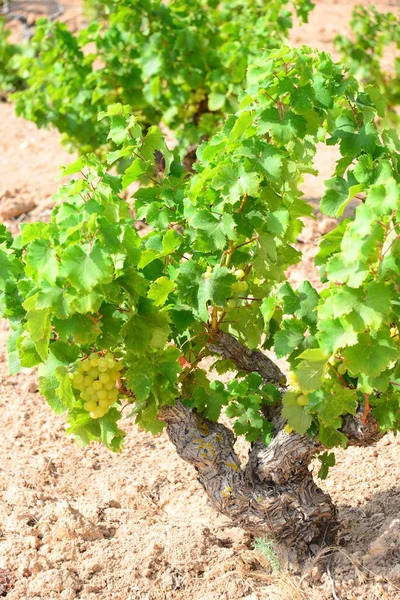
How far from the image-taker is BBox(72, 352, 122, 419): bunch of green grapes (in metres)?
2.51

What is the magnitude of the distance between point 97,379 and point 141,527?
1.01 meters

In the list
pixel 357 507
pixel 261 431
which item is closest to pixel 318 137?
pixel 261 431

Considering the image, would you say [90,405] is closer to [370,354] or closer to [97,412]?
[97,412]

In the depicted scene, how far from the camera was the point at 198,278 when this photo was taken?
261 cm

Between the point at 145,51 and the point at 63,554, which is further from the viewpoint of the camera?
the point at 145,51

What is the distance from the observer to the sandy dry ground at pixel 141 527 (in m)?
2.97

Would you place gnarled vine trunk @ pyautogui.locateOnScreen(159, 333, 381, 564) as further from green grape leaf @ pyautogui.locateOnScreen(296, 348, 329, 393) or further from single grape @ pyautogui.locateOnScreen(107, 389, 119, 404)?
green grape leaf @ pyautogui.locateOnScreen(296, 348, 329, 393)

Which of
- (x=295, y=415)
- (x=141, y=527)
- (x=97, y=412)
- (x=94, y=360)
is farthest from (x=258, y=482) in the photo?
(x=94, y=360)

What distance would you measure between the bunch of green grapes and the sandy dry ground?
0.81m

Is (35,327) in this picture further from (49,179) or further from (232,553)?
(49,179)

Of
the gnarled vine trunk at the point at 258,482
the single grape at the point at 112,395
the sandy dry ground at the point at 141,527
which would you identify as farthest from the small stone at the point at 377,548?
the single grape at the point at 112,395

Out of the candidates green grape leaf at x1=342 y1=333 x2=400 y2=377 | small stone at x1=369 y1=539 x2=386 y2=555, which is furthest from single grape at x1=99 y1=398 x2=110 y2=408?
small stone at x1=369 y1=539 x2=386 y2=555

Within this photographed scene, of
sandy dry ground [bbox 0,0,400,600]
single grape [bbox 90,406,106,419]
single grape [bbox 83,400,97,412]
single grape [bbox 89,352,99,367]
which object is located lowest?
sandy dry ground [bbox 0,0,400,600]

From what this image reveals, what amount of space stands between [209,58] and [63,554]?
3.68 m
